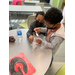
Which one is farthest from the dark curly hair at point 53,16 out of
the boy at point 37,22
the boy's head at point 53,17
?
the boy at point 37,22

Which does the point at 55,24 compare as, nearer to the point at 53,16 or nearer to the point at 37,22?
the point at 53,16

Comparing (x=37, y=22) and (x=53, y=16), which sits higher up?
(x=53, y=16)

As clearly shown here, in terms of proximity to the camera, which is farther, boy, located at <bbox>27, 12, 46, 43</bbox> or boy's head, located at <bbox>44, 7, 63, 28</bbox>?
boy, located at <bbox>27, 12, 46, 43</bbox>

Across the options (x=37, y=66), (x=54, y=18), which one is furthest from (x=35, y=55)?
(x=54, y=18)

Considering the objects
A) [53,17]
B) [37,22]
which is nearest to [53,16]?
[53,17]

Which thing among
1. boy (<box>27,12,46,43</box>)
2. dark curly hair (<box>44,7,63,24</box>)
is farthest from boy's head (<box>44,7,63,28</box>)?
boy (<box>27,12,46,43</box>)

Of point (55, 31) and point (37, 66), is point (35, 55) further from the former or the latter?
point (55, 31)

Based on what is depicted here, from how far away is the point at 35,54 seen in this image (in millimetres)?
704

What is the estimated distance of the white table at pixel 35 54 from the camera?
61cm

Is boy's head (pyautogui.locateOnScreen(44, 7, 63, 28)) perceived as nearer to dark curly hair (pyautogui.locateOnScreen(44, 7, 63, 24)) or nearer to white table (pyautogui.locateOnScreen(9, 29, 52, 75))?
dark curly hair (pyautogui.locateOnScreen(44, 7, 63, 24))

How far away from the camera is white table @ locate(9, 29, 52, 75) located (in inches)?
23.8

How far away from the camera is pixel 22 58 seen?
0.67 meters

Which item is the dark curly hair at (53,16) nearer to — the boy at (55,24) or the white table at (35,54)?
the boy at (55,24)
